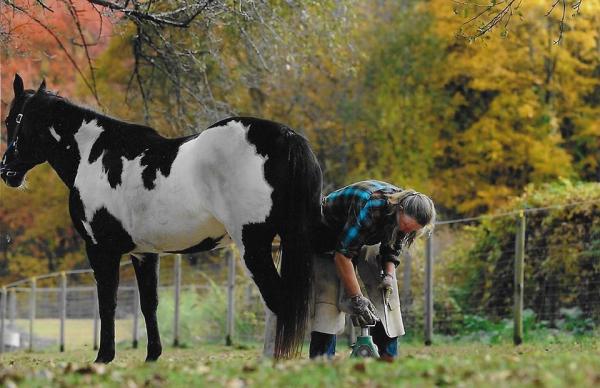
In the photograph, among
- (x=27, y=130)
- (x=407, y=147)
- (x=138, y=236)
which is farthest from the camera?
(x=407, y=147)

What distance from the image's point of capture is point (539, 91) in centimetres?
3064

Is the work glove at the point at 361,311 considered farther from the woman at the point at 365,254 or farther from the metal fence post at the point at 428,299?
the metal fence post at the point at 428,299

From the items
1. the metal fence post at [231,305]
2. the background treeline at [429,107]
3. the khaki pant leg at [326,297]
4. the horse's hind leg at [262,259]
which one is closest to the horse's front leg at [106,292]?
the horse's hind leg at [262,259]

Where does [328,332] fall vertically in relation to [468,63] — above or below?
below

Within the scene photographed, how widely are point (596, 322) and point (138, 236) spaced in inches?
269

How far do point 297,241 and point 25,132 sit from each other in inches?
126

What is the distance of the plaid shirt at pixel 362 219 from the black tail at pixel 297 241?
0.27 m

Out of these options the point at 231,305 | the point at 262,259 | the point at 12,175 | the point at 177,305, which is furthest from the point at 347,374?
the point at 177,305

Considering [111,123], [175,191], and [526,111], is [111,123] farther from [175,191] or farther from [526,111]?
[526,111]

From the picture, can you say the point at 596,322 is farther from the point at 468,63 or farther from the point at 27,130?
the point at 468,63

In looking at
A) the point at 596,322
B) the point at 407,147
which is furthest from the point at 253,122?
the point at 407,147

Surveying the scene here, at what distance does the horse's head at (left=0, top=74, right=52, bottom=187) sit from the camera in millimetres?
9891

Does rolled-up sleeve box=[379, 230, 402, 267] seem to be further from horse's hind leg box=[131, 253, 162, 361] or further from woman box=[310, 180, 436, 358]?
horse's hind leg box=[131, 253, 162, 361]

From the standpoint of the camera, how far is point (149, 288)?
947cm
